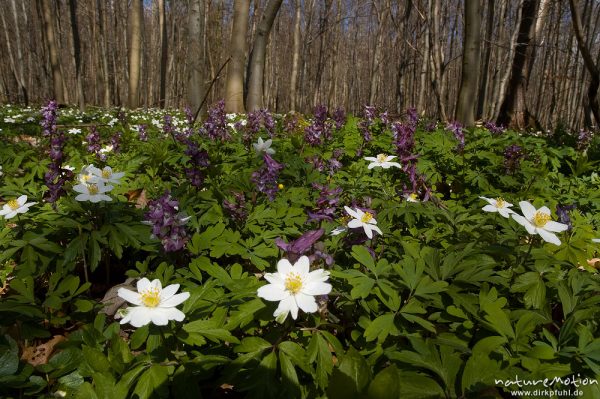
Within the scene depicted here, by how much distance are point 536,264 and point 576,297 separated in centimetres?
19

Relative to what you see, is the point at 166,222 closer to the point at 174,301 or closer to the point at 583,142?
the point at 174,301

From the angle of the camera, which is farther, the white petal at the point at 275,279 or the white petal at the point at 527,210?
the white petal at the point at 527,210

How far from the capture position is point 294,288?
50.1 inches

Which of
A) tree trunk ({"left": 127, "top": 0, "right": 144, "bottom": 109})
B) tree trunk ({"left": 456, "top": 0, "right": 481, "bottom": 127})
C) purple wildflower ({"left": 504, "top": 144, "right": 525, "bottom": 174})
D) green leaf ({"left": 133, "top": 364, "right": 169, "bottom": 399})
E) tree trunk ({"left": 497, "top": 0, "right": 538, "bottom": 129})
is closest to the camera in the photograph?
green leaf ({"left": 133, "top": 364, "right": 169, "bottom": 399})

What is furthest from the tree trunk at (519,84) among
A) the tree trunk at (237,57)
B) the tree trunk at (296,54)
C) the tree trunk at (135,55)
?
the tree trunk at (135,55)

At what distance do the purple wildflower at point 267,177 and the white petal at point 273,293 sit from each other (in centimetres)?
134

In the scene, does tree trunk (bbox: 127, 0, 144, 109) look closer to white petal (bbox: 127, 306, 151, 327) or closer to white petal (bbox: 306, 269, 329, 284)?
white petal (bbox: 127, 306, 151, 327)

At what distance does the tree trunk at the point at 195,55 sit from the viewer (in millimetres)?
8070

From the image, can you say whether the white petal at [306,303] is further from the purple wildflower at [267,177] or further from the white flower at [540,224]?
the purple wildflower at [267,177]

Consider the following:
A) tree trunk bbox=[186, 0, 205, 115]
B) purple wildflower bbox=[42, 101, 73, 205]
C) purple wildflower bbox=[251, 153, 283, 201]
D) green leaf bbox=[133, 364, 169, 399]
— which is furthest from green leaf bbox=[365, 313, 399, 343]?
tree trunk bbox=[186, 0, 205, 115]

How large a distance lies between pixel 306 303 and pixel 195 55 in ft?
27.1

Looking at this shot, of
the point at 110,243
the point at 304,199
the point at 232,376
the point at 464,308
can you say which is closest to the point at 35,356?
the point at 110,243

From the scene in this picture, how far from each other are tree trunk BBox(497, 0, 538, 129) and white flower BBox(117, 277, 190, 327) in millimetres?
8961

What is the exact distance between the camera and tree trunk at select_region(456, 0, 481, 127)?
603 cm
